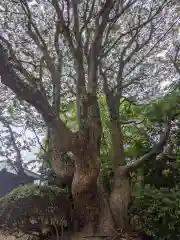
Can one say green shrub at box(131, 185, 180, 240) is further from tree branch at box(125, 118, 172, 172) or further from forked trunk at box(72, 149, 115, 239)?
forked trunk at box(72, 149, 115, 239)

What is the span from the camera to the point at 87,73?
6.05 m

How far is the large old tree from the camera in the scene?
462 centimetres

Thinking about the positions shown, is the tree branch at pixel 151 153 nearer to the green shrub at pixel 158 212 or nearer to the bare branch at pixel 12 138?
the green shrub at pixel 158 212

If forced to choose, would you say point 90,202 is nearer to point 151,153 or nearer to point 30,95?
point 151,153

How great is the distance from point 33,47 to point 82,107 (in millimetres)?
2810

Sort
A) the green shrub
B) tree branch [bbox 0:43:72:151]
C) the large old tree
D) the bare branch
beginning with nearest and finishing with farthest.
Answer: tree branch [bbox 0:43:72:151] → the large old tree → the green shrub → the bare branch

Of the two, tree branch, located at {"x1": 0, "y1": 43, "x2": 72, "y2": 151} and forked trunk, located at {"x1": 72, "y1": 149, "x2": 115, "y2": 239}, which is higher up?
tree branch, located at {"x1": 0, "y1": 43, "x2": 72, "y2": 151}

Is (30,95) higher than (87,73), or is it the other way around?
(87,73)

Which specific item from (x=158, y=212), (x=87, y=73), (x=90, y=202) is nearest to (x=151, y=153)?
(x=158, y=212)

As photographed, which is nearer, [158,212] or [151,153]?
[158,212]

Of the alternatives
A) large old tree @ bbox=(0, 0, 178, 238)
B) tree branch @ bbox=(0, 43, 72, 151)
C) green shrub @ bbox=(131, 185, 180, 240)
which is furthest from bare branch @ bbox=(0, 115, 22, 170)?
green shrub @ bbox=(131, 185, 180, 240)

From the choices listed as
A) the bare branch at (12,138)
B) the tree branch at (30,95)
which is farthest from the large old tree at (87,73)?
the bare branch at (12,138)

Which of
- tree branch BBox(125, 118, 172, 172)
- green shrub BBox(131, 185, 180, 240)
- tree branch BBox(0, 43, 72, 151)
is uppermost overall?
tree branch BBox(0, 43, 72, 151)

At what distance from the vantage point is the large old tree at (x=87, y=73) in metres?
4.62
